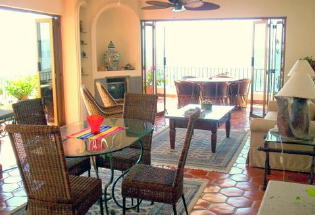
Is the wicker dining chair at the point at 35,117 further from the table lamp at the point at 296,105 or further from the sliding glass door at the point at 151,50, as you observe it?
the sliding glass door at the point at 151,50

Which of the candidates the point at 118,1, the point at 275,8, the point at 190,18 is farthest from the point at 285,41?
the point at 118,1

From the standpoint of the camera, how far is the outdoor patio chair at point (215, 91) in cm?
864

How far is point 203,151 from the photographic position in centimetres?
538

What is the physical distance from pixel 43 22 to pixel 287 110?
510 centimetres

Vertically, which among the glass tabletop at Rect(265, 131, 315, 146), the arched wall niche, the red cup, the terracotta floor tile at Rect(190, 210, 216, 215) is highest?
the arched wall niche

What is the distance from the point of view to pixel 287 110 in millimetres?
3613

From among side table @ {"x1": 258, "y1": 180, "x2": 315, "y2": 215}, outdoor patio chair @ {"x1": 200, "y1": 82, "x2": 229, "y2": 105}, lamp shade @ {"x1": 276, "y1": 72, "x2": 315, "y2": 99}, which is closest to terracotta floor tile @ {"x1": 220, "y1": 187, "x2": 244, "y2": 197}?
lamp shade @ {"x1": 276, "y1": 72, "x2": 315, "y2": 99}

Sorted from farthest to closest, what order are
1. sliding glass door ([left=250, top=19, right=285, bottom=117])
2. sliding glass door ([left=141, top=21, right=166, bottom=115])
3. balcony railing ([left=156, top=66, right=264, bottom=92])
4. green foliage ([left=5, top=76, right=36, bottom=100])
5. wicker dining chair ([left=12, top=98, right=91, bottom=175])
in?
balcony railing ([left=156, top=66, right=264, bottom=92]) → green foliage ([left=5, top=76, right=36, bottom=100]) → sliding glass door ([left=141, top=21, right=166, bottom=115]) → sliding glass door ([left=250, top=19, right=285, bottom=117]) → wicker dining chair ([left=12, top=98, right=91, bottom=175])

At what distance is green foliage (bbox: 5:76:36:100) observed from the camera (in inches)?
327

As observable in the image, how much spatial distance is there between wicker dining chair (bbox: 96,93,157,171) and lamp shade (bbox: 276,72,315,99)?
134cm

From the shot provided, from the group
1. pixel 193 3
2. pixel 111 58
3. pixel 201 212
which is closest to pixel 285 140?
pixel 201 212

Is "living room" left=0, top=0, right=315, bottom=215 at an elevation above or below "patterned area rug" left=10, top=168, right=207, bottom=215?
above

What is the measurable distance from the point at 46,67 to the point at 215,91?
3.90 metres

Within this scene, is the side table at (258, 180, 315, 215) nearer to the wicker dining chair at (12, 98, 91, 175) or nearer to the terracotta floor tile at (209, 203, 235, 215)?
the terracotta floor tile at (209, 203, 235, 215)
